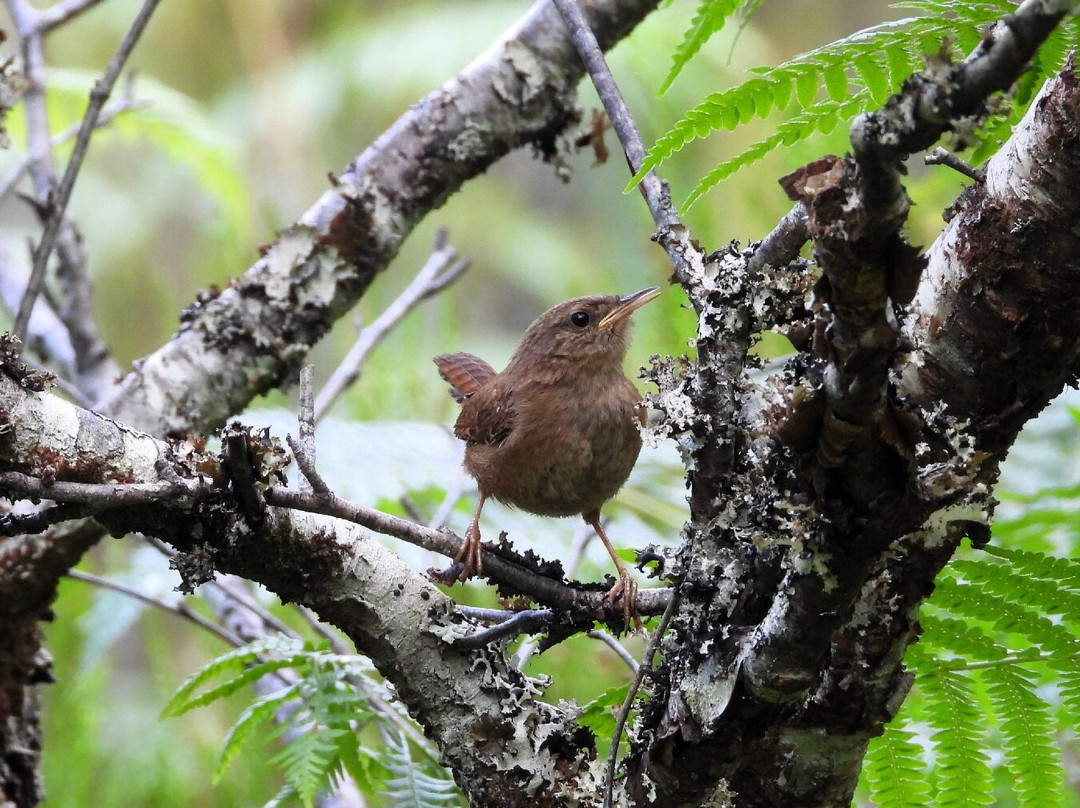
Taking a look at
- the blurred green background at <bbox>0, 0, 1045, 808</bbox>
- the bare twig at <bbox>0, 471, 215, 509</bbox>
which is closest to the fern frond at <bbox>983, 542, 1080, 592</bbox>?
the bare twig at <bbox>0, 471, 215, 509</bbox>

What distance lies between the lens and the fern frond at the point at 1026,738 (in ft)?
6.10

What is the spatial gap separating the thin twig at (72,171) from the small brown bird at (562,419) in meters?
1.28

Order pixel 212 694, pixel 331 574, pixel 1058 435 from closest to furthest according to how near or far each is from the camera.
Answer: pixel 331 574 → pixel 212 694 → pixel 1058 435

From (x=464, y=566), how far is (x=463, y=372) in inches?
70.3

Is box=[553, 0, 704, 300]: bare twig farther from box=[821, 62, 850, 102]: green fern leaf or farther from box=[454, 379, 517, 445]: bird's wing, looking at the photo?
box=[454, 379, 517, 445]: bird's wing

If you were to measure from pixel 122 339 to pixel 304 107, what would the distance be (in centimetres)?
370

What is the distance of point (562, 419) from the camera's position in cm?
309

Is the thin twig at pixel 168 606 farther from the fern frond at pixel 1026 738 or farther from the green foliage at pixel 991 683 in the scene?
the fern frond at pixel 1026 738

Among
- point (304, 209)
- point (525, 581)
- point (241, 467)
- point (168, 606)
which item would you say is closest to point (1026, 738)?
point (525, 581)

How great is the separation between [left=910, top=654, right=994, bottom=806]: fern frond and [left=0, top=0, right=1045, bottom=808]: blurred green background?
1.55 metres

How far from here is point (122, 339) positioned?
864 cm

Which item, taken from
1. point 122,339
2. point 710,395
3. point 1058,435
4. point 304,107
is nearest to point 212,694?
point 710,395

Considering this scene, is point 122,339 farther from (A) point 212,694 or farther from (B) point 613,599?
(B) point 613,599

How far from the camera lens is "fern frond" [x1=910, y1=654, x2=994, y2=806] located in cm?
188
